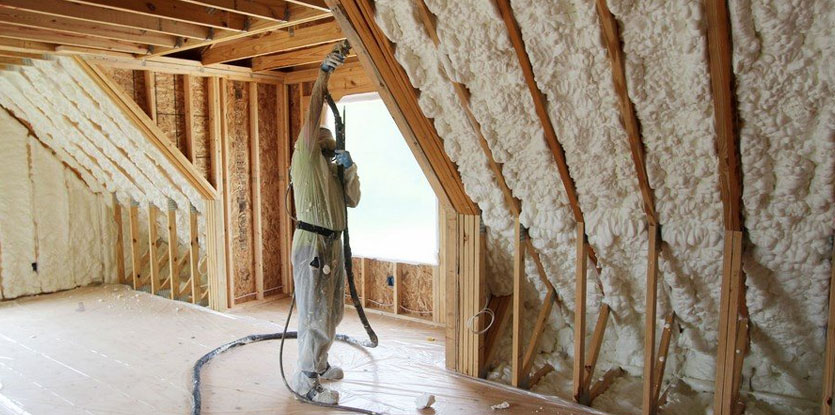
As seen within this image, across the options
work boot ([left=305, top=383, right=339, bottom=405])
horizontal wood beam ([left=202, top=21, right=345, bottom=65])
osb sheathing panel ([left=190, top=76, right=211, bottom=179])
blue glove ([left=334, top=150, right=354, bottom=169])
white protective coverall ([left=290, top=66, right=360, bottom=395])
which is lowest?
work boot ([left=305, top=383, right=339, bottom=405])

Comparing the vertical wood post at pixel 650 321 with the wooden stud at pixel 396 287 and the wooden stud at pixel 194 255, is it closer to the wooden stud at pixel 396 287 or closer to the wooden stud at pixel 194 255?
the wooden stud at pixel 396 287

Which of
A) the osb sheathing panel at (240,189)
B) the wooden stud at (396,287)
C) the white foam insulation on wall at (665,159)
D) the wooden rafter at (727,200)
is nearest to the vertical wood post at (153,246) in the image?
the osb sheathing panel at (240,189)

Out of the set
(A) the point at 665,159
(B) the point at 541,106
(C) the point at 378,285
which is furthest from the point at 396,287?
(A) the point at 665,159

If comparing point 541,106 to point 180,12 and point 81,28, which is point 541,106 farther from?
point 81,28

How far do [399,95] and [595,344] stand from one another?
1.72 meters

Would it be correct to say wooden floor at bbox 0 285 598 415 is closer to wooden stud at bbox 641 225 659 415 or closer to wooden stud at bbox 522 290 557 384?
wooden stud at bbox 522 290 557 384

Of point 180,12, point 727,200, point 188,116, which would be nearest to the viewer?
point 727,200

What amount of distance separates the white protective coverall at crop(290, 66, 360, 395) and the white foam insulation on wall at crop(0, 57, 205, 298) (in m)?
2.24

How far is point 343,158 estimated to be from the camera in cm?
316

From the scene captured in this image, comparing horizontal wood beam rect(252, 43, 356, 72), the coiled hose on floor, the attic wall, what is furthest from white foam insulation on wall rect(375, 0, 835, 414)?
the attic wall

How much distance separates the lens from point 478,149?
2.96m

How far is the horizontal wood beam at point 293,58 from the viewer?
4539mm

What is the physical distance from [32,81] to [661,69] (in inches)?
184

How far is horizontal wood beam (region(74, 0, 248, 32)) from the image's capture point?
305 cm
